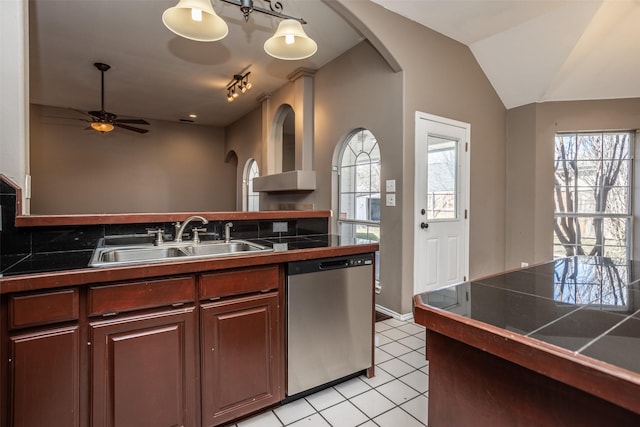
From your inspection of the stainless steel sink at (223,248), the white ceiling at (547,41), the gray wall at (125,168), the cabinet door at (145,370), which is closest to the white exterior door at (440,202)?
the white ceiling at (547,41)

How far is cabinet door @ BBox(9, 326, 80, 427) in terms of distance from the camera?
3.78ft

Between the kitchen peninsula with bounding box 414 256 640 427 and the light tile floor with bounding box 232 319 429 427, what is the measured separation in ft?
2.81

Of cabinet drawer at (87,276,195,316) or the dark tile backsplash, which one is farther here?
the dark tile backsplash

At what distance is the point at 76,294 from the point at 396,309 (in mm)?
2625

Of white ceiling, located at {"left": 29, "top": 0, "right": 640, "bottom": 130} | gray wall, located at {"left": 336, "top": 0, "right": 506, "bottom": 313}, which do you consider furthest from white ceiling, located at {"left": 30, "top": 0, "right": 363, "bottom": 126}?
gray wall, located at {"left": 336, "top": 0, "right": 506, "bottom": 313}

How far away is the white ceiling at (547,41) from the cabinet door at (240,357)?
9.48 ft

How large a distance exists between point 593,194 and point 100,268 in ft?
16.0

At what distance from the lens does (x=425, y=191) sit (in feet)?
10.6

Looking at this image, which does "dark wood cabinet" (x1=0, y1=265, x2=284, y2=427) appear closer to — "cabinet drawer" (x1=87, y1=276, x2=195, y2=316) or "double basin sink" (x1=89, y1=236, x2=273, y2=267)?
"cabinet drawer" (x1=87, y1=276, x2=195, y2=316)

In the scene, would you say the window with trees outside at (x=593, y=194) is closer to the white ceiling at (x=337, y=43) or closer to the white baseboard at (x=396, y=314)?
the white ceiling at (x=337, y=43)

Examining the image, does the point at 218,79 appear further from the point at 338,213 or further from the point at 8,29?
the point at 8,29

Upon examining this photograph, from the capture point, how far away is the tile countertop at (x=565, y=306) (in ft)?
2.19

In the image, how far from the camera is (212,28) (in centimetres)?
189

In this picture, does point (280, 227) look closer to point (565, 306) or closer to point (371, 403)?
point (371, 403)
